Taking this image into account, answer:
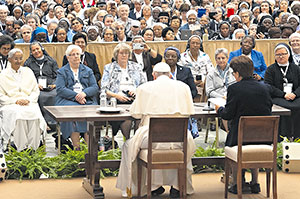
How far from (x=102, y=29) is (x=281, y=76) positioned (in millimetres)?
4884

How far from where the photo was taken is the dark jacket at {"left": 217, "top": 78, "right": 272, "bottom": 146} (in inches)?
309

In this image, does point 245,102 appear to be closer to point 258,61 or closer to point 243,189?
point 243,189

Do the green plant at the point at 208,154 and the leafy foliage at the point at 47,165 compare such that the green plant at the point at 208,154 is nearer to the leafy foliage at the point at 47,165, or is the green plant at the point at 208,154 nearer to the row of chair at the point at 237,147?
the leafy foliage at the point at 47,165

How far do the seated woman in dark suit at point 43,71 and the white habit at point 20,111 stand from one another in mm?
867

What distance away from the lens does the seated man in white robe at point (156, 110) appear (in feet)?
25.7

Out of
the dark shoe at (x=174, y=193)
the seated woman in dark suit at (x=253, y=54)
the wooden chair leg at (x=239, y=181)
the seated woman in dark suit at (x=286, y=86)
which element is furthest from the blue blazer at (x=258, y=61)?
the wooden chair leg at (x=239, y=181)

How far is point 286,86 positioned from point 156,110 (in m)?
3.73

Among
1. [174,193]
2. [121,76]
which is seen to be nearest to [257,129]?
[174,193]

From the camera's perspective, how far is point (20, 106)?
10.4 metres

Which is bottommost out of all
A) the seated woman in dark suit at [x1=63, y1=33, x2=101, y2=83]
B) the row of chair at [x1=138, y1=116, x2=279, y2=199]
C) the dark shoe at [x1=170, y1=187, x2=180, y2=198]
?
the dark shoe at [x1=170, y1=187, x2=180, y2=198]

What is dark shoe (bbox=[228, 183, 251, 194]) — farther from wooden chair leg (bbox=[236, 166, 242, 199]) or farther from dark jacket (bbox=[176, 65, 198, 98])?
dark jacket (bbox=[176, 65, 198, 98])

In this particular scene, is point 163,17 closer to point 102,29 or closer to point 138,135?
point 102,29

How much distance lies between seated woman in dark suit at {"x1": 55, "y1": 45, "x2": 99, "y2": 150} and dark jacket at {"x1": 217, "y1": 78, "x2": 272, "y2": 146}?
295 centimetres

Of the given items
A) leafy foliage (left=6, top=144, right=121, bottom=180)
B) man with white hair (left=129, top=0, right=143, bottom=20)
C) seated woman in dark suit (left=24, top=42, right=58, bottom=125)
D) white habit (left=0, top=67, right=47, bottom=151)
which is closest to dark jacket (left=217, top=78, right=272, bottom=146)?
leafy foliage (left=6, top=144, right=121, bottom=180)
